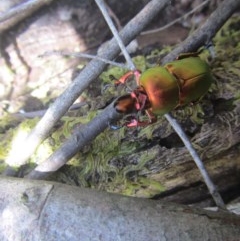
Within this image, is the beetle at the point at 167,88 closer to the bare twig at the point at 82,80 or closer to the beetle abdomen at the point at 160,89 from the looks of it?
the beetle abdomen at the point at 160,89

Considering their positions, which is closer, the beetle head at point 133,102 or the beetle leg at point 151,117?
the beetle head at point 133,102

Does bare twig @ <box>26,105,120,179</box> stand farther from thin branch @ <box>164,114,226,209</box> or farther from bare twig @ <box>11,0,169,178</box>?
thin branch @ <box>164,114,226,209</box>

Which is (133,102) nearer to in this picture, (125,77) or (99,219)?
(125,77)

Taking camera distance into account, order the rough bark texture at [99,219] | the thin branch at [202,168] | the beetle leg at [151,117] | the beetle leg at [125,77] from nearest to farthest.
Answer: the rough bark texture at [99,219] < the thin branch at [202,168] < the beetle leg at [151,117] < the beetle leg at [125,77]

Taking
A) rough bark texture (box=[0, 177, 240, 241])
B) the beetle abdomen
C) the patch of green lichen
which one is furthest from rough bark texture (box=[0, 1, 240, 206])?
rough bark texture (box=[0, 177, 240, 241])

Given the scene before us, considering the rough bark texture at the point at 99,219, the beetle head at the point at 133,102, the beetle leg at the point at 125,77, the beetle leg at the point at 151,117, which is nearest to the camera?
the rough bark texture at the point at 99,219

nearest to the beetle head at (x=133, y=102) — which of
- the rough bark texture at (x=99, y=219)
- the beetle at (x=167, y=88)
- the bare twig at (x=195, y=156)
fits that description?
the beetle at (x=167, y=88)

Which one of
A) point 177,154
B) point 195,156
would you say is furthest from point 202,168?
point 177,154
